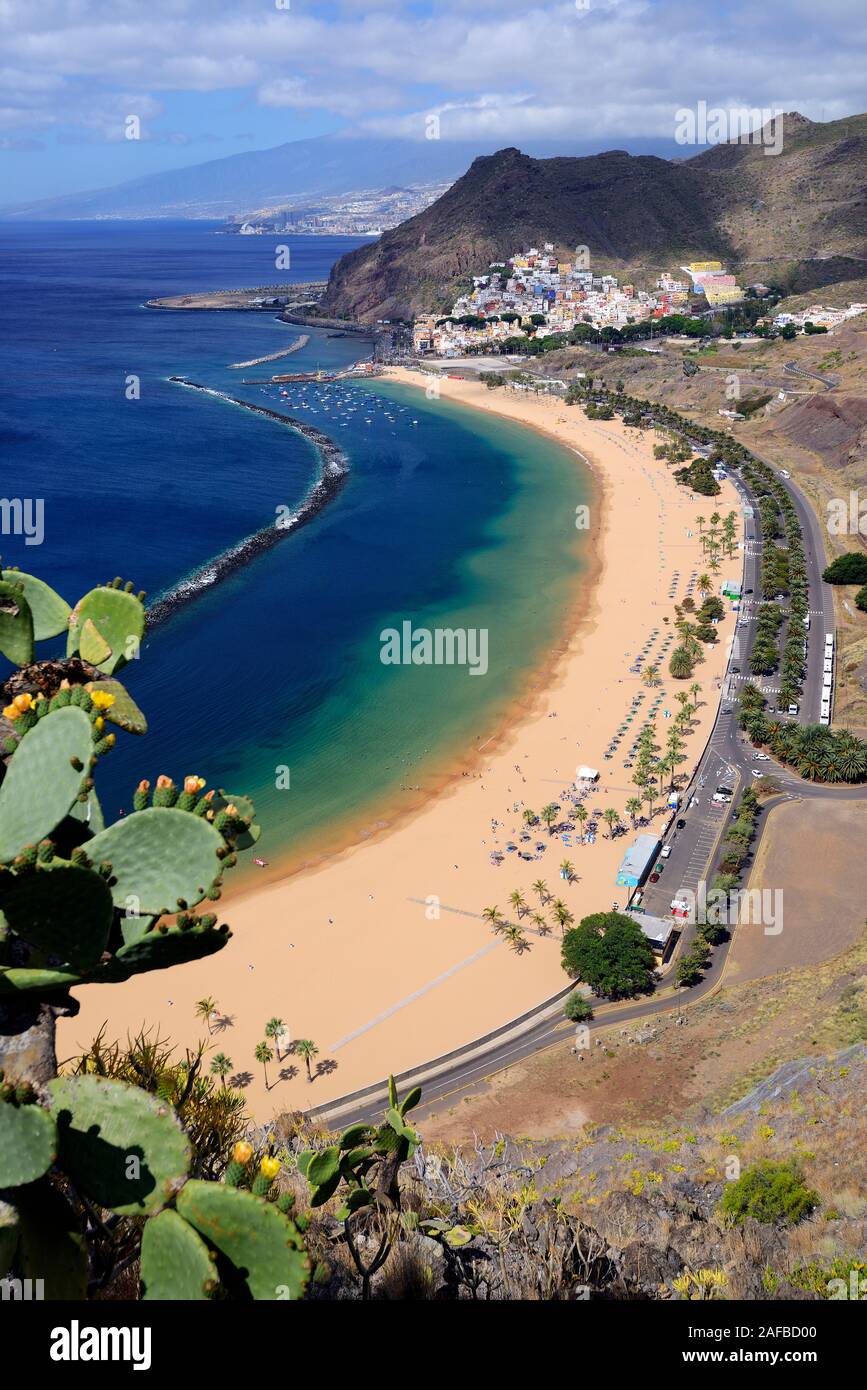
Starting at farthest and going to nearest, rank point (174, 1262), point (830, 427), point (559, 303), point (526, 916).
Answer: point (559, 303), point (830, 427), point (526, 916), point (174, 1262)

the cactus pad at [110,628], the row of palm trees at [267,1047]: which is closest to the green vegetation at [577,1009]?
the row of palm trees at [267,1047]

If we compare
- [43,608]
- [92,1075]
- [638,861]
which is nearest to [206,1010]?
[638,861]

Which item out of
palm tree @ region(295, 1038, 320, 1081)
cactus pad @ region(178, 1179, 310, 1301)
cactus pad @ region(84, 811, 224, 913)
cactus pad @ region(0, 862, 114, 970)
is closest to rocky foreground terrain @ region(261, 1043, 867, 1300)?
cactus pad @ region(178, 1179, 310, 1301)

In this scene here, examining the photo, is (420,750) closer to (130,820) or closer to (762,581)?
(762,581)

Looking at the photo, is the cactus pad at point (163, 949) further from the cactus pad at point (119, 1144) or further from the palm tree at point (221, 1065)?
the palm tree at point (221, 1065)

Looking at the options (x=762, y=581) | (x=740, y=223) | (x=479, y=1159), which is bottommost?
(x=479, y=1159)

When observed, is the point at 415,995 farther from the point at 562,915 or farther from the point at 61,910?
the point at 61,910
